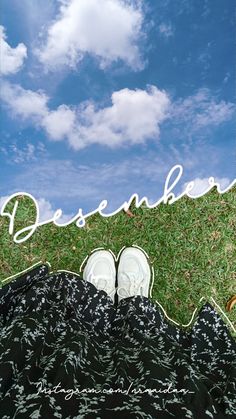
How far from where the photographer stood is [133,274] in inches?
60.6

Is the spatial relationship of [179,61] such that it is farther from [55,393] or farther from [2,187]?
[55,393]

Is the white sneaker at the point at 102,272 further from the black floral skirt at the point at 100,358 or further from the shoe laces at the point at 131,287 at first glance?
the black floral skirt at the point at 100,358

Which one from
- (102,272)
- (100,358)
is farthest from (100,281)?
(100,358)

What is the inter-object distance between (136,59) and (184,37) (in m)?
0.18

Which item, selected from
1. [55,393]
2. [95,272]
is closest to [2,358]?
[55,393]

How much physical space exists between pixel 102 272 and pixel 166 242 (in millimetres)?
247

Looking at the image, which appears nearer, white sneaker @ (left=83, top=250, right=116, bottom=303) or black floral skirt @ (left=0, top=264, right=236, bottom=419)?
black floral skirt @ (left=0, top=264, right=236, bottom=419)

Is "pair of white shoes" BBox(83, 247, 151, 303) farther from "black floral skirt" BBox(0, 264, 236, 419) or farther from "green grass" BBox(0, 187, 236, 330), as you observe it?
"black floral skirt" BBox(0, 264, 236, 419)

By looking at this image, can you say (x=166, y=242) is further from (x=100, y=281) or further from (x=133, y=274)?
(x=100, y=281)

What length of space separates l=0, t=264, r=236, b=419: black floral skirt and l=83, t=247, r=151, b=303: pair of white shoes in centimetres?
29

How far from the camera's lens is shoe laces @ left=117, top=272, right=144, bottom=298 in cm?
152

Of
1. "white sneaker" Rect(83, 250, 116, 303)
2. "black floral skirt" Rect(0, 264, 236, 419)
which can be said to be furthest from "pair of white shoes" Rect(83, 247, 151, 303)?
"black floral skirt" Rect(0, 264, 236, 419)

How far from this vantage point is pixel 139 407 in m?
0.77

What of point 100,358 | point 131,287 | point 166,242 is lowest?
point 100,358
